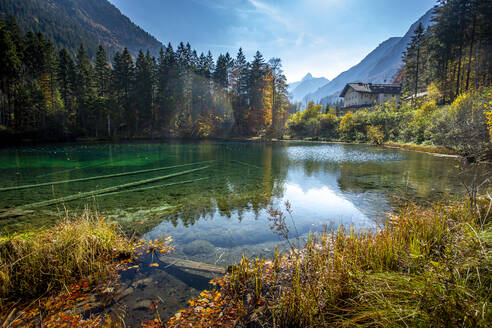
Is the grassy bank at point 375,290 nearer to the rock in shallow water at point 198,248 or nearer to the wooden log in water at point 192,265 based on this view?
the wooden log in water at point 192,265

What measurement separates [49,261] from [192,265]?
2357mm

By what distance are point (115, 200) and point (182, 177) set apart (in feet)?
16.1

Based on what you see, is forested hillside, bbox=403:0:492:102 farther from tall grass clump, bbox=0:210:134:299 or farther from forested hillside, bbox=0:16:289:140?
tall grass clump, bbox=0:210:134:299

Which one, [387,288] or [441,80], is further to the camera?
[441,80]

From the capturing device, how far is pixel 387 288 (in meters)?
2.25


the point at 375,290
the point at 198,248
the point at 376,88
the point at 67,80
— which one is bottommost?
the point at 198,248

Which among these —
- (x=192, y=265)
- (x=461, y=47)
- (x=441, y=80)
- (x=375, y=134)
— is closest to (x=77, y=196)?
(x=192, y=265)

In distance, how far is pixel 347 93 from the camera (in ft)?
228

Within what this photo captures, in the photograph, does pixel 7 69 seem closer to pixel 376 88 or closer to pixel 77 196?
pixel 77 196

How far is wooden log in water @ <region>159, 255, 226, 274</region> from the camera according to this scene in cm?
436

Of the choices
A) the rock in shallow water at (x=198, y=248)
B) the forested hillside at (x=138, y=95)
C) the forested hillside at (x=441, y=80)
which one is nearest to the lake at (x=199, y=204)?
the rock in shallow water at (x=198, y=248)

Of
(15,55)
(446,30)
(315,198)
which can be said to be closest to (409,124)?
(446,30)

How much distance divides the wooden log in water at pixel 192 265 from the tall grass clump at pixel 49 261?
109 cm

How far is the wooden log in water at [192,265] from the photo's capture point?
4.36m
